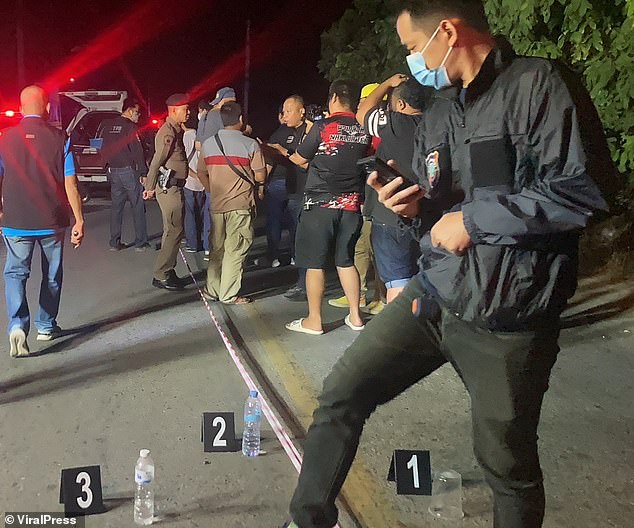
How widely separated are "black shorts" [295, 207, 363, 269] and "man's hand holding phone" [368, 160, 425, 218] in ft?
11.5

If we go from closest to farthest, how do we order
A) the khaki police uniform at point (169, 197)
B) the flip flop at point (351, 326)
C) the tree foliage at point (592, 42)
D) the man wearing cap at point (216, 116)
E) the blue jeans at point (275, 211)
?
1. the flip flop at point (351, 326)
2. the tree foliage at point (592, 42)
3. the man wearing cap at point (216, 116)
4. the khaki police uniform at point (169, 197)
5. the blue jeans at point (275, 211)

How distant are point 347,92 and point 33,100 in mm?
2380

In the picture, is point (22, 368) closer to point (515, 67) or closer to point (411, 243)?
point (411, 243)

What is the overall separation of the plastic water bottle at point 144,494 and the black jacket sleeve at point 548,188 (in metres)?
1.98

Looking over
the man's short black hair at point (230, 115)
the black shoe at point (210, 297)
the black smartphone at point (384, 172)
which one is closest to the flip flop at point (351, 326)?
the black shoe at point (210, 297)

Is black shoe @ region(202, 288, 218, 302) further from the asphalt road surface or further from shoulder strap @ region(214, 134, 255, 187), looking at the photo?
shoulder strap @ region(214, 134, 255, 187)

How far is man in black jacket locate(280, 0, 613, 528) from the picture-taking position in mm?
2355

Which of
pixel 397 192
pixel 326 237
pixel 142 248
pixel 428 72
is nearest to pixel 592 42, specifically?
pixel 326 237

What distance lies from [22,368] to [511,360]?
4.03 m

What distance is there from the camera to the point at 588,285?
8750mm

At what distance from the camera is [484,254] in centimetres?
245

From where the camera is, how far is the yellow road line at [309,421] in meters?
3.58

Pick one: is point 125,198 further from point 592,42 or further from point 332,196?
point 592,42

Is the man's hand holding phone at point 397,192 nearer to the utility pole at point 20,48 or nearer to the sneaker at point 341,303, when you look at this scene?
the sneaker at point 341,303
